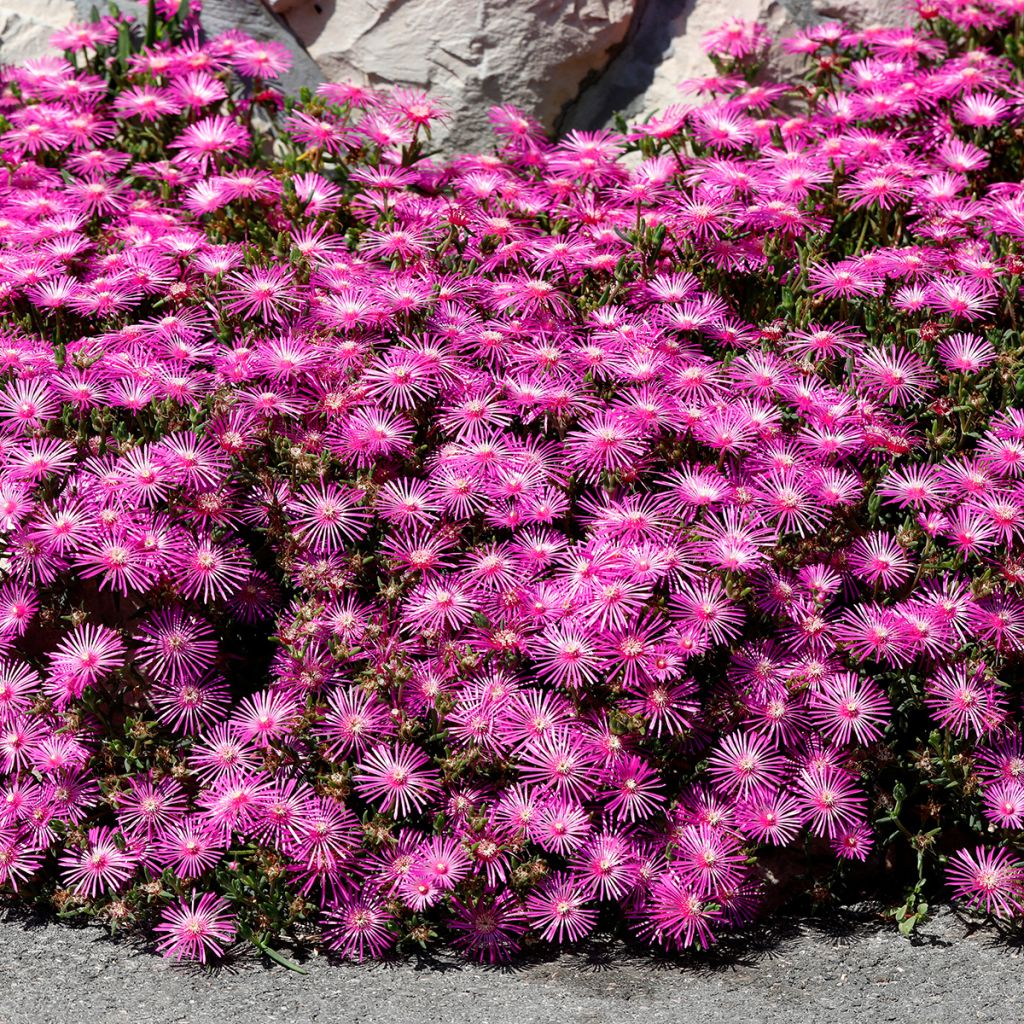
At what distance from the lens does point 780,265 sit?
145 inches

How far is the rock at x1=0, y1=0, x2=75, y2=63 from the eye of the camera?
4859 mm

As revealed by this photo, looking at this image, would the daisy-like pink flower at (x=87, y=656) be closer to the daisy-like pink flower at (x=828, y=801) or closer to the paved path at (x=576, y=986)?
the paved path at (x=576, y=986)

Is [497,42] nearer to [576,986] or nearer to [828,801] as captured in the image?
[828,801]

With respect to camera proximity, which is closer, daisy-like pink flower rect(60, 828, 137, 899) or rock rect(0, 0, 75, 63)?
daisy-like pink flower rect(60, 828, 137, 899)

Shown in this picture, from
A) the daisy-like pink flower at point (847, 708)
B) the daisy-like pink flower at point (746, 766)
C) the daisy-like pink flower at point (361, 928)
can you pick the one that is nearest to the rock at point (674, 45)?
the daisy-like pink flower at point (847, 708)

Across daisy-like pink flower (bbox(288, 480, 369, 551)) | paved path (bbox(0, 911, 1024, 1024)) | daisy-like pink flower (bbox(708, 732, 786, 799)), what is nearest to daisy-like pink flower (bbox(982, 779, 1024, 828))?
paved path (bbox(0, 911, 1024, 1024))

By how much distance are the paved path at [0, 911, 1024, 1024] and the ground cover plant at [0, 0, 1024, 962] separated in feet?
0.25

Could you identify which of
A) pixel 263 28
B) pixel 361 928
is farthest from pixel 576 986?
pixel 263 28

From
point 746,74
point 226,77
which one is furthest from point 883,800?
point 226,77

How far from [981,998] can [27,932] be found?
202 centimetres

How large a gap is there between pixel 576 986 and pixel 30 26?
397 centimetres

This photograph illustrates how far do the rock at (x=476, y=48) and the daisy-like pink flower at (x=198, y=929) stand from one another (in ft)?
9.45

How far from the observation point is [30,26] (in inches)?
192

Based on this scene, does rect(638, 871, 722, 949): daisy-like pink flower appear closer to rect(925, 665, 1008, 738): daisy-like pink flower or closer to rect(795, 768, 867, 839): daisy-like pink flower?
rect(795, 768, 867, 839): daisy-like pink flower
